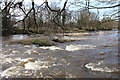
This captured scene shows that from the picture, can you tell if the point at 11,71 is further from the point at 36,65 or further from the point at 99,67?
the point at 99,67

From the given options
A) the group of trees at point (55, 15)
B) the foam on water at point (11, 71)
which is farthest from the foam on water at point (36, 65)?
the group of trees at point (55, 15)

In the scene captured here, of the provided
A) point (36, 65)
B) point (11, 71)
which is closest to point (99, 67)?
point (36, 65)

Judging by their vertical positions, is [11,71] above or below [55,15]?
below

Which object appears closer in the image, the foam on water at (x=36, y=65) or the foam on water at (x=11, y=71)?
the foam on water at (x=11, y=71)

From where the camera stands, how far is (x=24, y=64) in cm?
706

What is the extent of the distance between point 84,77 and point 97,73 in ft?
2.32

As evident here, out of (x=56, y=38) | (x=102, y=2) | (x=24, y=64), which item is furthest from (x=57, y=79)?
(x=56, y=38)

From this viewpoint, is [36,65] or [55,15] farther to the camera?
[36,65]

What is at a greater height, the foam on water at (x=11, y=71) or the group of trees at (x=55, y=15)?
the group of trees at (x=55, y=15)

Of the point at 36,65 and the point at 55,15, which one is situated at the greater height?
the point at 55,15

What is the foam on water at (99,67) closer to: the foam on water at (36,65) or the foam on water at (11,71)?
the foam on water at (36,65)

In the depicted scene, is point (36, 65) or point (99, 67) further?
point (36, 65)

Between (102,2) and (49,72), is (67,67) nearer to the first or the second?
(49,72)

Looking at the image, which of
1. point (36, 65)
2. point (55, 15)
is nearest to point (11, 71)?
point (36, 65)
